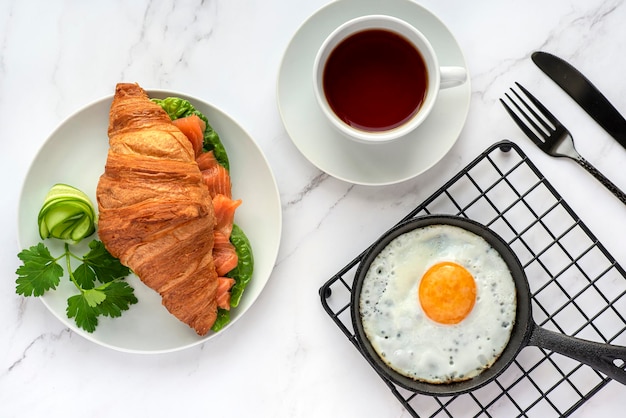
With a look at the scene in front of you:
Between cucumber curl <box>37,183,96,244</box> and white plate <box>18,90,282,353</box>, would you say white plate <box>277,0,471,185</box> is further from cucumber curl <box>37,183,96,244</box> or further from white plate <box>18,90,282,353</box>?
cucumber curl <box>37,183,96,244</box>

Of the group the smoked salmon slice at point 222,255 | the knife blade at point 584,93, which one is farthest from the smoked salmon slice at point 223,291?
the knife blade at point 584,93

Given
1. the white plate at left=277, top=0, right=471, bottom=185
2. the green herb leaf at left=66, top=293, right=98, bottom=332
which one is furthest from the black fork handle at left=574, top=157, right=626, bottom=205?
the green herb leaf at left=66, top=293, right=98, bottom=332

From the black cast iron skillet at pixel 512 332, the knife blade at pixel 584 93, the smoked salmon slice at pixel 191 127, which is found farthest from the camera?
the knife blade at pixel 584 93

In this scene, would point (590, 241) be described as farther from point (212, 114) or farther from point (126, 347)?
point (126, 347)

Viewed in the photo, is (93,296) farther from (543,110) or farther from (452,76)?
(543,110)

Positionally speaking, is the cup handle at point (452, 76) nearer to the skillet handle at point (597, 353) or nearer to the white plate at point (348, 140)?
the white plate at point (348, 140)

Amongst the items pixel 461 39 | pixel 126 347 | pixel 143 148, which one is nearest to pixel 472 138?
pixel 461 39
